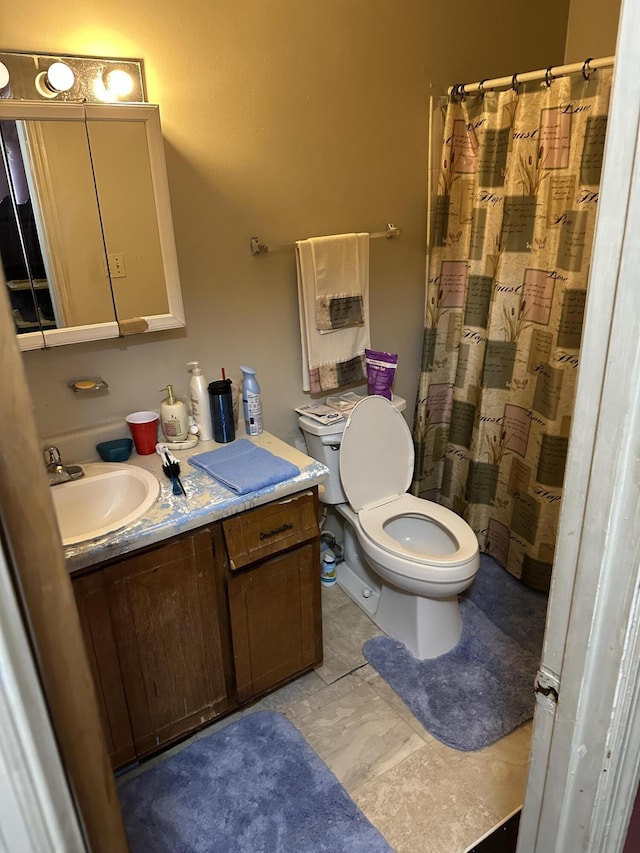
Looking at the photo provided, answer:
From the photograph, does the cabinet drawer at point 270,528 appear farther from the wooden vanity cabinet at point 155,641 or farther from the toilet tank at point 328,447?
the toilet tank at point 328,447

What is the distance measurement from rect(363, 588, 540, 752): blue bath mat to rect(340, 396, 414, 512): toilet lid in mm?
561

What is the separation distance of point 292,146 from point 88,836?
6.70 ft

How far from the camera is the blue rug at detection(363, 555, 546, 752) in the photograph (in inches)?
75.6

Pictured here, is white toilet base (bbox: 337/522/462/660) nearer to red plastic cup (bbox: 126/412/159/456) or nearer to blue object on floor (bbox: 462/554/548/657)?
blue object on floor (bbox: 462/554/548/657)

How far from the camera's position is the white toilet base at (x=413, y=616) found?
216 cm

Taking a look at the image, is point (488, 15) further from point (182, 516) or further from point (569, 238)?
point (182, 516)

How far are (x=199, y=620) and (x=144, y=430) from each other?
62cm

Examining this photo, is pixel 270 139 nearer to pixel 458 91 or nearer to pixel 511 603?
pixel 458 91

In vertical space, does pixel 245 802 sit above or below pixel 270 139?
below

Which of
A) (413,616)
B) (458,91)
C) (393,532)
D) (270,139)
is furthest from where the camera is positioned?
(393,532)

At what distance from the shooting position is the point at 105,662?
1590 millimetres

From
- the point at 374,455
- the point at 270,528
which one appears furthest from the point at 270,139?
the point at 270,528

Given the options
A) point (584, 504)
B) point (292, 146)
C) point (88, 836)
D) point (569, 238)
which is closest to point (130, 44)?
point (292, 146)

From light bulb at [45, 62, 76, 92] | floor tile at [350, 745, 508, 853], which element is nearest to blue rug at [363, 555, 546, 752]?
floor tile at [350, 745, 508, 853]
